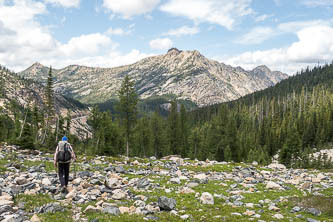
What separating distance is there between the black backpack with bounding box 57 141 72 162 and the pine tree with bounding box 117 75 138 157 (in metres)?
30.7

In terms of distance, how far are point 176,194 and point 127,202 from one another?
328cm

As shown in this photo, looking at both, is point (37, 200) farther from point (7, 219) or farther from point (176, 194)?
point (176, 194)

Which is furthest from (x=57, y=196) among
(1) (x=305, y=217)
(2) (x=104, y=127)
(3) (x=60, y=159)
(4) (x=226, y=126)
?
(4) (x=226, y=126)

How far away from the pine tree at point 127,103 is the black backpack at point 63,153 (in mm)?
30672

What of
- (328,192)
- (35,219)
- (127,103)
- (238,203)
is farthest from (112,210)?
Result: (127,103)

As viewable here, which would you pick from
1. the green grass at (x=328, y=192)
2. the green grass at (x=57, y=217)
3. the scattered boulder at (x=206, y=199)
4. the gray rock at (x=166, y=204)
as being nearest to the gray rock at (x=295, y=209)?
the scattered boulder at (x=206, y=199)

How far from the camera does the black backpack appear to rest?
14.0 meters

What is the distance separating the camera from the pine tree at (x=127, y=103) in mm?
44875

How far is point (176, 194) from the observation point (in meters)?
13.8

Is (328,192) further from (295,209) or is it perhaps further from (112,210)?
(112,210)

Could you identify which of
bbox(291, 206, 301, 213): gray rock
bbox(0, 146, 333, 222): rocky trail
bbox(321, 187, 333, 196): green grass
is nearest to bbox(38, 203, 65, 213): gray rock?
bbox(0, 146, 333, 222): rocky trail

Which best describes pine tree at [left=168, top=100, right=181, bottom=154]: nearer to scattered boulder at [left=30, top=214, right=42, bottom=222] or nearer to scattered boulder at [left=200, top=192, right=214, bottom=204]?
scattered boulder at [left=200, top=192, right=214, bottom=204]

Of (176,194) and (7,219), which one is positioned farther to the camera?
(176,194)

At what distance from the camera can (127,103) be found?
147 feet
